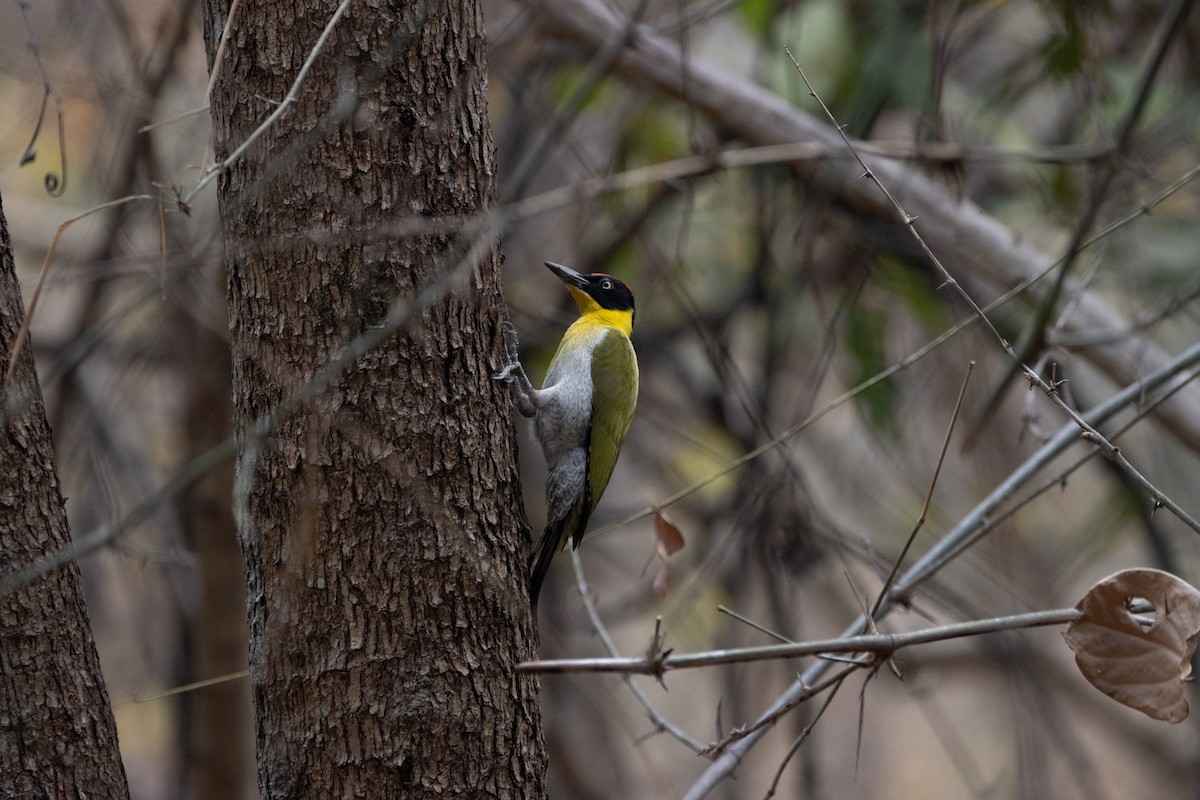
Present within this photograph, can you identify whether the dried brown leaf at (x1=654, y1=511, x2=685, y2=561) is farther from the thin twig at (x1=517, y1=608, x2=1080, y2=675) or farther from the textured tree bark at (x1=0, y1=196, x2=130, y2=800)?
the textured tree bark at (x1=0, y1=196, x2=130, y2=800)

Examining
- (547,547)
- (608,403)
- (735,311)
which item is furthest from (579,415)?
(735,311)

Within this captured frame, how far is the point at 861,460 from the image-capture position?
6.59 metres

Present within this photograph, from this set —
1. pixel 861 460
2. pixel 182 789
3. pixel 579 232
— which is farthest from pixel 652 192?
pixel 182 789

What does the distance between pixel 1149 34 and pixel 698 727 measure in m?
5.89

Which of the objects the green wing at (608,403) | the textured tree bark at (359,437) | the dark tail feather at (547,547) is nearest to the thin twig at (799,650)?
the textured tree bark at (359,437)

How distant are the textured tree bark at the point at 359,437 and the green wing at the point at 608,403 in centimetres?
136

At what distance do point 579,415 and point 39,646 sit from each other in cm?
195

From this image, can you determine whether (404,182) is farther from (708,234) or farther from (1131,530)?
(1131,530)

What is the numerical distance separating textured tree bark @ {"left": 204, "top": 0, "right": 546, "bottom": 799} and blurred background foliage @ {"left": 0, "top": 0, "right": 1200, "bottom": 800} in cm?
101

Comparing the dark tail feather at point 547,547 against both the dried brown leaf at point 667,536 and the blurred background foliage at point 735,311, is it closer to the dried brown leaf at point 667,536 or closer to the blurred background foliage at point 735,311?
the dried brown leaf at point 667,536

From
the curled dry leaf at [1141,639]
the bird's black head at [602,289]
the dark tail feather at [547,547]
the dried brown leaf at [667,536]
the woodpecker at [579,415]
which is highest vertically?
the bird's black head at [602,289]

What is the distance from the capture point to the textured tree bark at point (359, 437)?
6.85ft

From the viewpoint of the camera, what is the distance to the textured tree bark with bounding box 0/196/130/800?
191 centimetres

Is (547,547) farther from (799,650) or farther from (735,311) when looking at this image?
(735,311)
